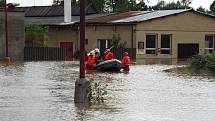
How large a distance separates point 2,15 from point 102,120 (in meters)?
37.4

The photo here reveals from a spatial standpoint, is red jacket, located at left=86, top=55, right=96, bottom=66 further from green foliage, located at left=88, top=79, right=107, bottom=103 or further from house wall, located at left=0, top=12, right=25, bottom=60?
green foliage, located at left=88, top=79, right=107, bottom=103

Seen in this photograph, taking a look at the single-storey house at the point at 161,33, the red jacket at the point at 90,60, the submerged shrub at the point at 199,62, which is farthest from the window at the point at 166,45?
the red jacket at the point at 90,60

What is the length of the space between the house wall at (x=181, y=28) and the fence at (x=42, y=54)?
8.16m

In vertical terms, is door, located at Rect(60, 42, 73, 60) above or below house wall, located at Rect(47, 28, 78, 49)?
below

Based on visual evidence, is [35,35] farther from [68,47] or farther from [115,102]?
[115,102]

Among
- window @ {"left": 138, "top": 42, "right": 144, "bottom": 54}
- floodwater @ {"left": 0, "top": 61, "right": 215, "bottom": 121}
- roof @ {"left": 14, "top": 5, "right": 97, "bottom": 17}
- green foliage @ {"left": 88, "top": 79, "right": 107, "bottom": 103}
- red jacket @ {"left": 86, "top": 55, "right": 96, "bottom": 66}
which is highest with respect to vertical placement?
roof @ {"left": 14, "top": 5, "right": 97, "bottom": 17}

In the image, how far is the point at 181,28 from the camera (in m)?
58.8

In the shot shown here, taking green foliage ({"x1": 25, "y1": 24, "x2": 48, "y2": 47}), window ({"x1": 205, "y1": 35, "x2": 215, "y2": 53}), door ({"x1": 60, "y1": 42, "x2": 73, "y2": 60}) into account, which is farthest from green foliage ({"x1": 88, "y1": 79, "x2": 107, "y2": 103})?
window ({"x1": 205, "y1": 35, "x2": 215, "y2": 53})

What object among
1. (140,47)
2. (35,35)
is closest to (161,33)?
(140,47)

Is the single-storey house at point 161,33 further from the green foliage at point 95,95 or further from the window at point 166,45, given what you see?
the green foliage at point 95,95

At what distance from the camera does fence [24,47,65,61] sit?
51.5 meters

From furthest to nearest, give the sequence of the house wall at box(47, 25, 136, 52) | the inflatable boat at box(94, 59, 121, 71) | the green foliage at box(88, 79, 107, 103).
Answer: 1. the house wall at box(47, 25, 136, 52)
2. the inflatable boat at box(94, 59, 121, 71)
3. the green foliage at box(88, 79, 107, 103)

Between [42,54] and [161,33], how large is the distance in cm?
1229

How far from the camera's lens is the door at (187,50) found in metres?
59.3
